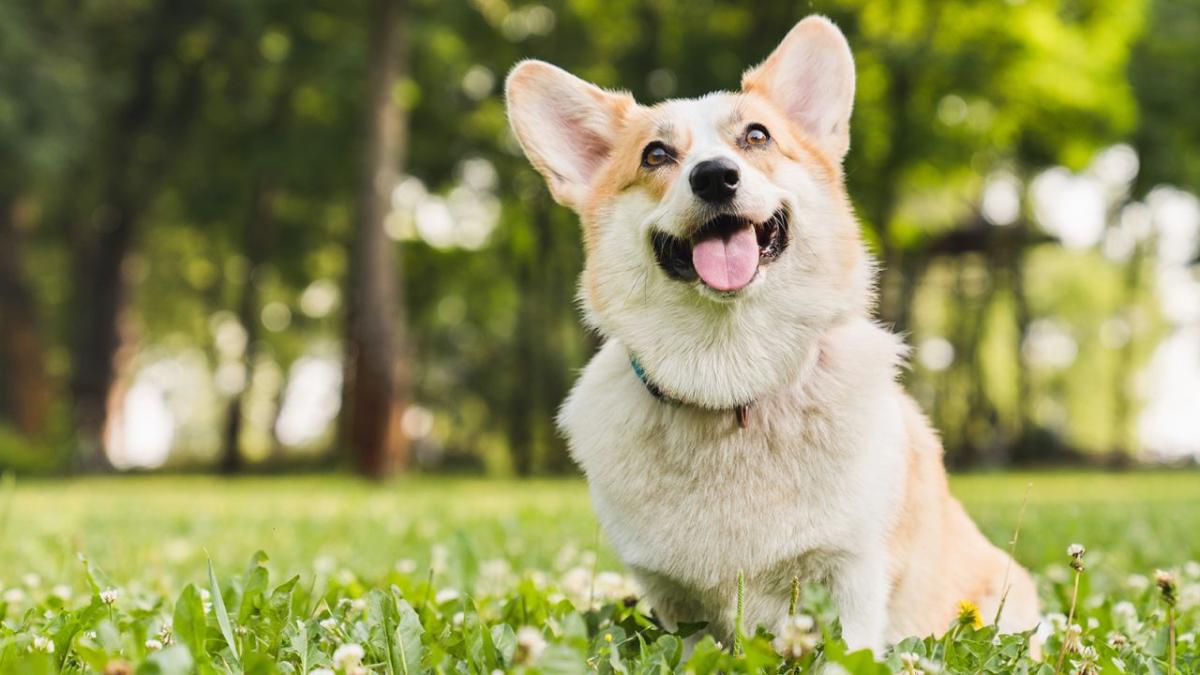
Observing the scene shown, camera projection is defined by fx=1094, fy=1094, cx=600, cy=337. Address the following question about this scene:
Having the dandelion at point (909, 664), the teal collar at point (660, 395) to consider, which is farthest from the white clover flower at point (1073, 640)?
the teal collar at point (660, 395)

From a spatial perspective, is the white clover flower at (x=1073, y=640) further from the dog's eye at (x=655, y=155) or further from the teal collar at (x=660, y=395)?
the dog's eye at (x=655, y=155)

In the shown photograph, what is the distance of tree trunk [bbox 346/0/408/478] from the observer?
1433 cm

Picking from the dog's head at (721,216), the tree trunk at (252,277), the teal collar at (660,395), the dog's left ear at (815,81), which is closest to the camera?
the teal collar at (660,395)

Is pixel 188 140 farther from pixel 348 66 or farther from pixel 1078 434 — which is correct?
pixel 1078 434

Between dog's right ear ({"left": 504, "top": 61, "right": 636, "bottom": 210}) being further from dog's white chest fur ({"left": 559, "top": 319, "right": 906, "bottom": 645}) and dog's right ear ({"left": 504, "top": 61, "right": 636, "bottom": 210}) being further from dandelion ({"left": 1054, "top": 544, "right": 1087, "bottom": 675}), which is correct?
dandelion ({"left": 1054, "top": 544, "right": 1087, "bottom": 675})

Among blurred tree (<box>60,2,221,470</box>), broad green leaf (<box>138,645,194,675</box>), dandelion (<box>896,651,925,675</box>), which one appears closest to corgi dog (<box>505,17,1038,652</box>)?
dandelion (<box>896,651,925,675</box>)

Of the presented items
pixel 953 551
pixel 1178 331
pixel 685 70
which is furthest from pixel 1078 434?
pixel 953 551

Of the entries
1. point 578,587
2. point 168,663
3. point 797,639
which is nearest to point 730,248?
point 797,639

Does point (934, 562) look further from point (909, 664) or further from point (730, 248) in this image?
point (730, 248)

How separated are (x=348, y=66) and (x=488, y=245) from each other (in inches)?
335

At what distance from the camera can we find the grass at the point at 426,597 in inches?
96.5

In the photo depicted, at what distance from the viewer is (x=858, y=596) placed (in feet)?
9.17

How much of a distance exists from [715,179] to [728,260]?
0.23m

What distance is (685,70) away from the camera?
1873 cm
